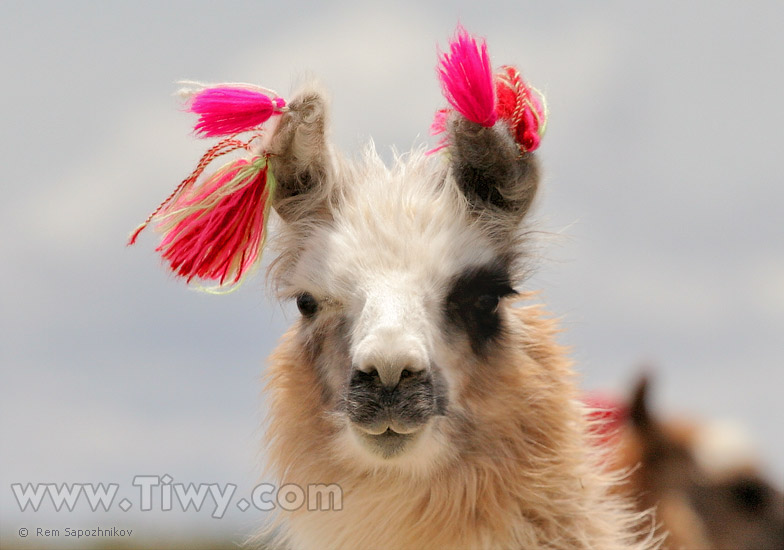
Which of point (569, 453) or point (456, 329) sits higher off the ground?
point (456, 329)

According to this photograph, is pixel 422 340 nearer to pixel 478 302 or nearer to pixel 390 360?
pixel 390 360

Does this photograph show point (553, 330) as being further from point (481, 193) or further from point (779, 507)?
point (779, 507)

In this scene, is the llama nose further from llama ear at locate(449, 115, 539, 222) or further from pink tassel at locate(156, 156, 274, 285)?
pink tassel at locate(156, 156, 274, 285)

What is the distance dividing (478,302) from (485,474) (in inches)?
29.0

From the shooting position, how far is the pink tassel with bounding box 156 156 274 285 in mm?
4277

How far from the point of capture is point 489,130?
160 inches

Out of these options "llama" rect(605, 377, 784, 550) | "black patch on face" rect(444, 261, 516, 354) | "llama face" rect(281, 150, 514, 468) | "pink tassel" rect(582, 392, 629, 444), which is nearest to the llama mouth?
"llama face" rect(281, 150, 514, 468)

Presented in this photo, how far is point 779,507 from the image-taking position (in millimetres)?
6156

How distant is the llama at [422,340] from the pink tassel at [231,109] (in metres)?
0.02

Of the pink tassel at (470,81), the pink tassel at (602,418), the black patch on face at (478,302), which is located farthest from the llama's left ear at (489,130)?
the pink tassel at (602,418)

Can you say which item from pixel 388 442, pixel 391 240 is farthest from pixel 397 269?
pixel 388 442

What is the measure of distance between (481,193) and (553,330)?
74 centimetres

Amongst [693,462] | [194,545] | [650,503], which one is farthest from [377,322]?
[194,545]

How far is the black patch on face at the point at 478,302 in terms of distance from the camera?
12.6 ft
